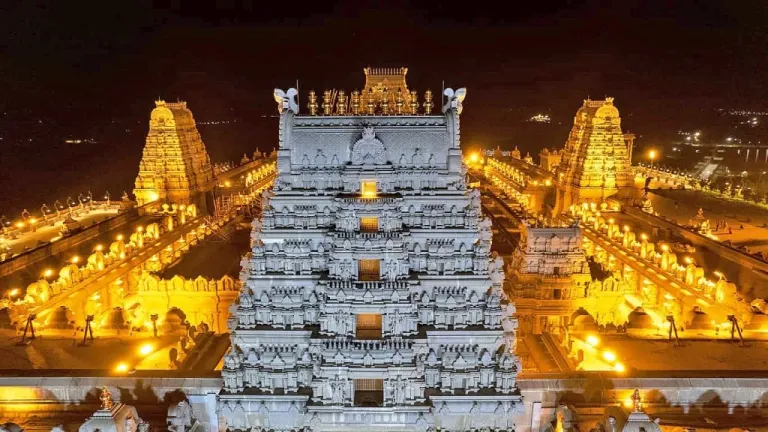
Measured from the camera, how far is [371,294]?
14875 millimetres

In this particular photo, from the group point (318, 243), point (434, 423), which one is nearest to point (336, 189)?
point (318, 243)

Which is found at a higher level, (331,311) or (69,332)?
(331,311)

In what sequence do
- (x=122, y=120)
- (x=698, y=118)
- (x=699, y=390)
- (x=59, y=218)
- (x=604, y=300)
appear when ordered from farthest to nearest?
(x=698, y=118) < (x=122, y=120) < (x=59, y=218) < (x=604, y=300) < (x=699, y=390)

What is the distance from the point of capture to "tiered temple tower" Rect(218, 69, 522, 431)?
1487 cm

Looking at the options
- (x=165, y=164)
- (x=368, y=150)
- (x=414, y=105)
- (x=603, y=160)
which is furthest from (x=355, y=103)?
(x=603, y=160)

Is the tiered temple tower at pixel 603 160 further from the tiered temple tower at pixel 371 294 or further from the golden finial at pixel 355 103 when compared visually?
the tiered temple tower at pixel 371 294

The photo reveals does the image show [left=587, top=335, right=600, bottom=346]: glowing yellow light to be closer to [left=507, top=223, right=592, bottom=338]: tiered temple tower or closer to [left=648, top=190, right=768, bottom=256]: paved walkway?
[left=507, top=223, right=592, bottom=338]: tiered temple tower

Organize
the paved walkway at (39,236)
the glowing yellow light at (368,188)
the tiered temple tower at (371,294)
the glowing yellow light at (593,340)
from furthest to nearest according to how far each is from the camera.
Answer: the paved walkway at (39,236) → the glowing yellow light at (593,340) → the glowing yellow light at (368,188) → the tiered temple tower at (371,294)

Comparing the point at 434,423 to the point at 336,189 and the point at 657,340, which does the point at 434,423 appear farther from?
the point at 657,340

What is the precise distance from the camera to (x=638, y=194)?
42.3 m

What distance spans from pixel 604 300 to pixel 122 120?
71502 millimetres

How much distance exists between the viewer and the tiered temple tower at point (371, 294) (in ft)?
48.8

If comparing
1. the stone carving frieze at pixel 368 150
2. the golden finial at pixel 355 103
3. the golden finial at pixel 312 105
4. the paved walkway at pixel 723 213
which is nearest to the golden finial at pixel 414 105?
the stone carving frieze at pixel 368 150

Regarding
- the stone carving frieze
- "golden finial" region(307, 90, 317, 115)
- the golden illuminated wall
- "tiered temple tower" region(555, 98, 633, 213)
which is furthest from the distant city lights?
the stone carving frieze
